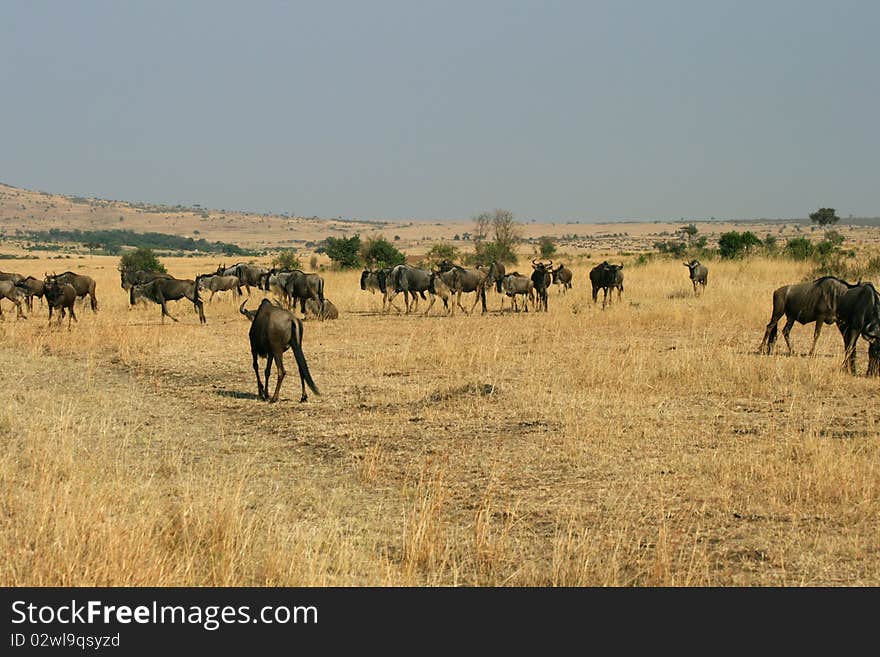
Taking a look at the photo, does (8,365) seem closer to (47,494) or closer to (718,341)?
(47,494)

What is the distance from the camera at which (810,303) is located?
15.4 metres

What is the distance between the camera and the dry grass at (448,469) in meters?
5.98

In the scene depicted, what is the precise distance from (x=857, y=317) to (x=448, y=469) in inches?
331

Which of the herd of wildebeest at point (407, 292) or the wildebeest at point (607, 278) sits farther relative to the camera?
the wildebeest at point (607, 278)

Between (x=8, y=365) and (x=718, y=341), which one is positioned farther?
(x=718, y=341)

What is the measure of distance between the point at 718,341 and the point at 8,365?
42.6 ft

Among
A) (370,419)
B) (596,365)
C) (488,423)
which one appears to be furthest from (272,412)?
(596,365)

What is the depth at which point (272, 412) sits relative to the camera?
11711 mm

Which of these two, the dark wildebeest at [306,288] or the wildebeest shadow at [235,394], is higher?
the dark wildebeest at [306,288]

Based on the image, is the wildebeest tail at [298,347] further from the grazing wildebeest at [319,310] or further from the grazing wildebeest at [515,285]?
the grazing wildebeest at [515,285]

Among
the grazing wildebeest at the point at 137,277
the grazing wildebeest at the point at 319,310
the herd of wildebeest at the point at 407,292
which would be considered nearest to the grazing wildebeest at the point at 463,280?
the herd of wildebeest at the point at 407,292

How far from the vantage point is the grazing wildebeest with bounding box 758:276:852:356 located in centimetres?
1510

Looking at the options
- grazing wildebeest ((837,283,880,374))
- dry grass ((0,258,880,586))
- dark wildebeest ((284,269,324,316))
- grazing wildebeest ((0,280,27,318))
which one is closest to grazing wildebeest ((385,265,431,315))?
dark wildebeest ((284,269,324,316))

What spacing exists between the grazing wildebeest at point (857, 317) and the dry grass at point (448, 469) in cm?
55
